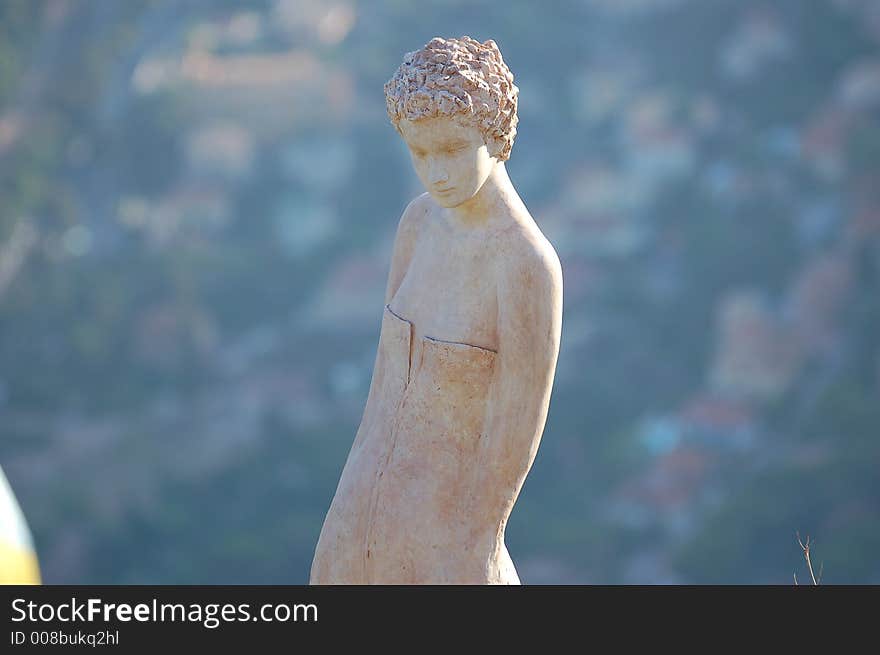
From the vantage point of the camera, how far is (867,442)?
28.3 metres

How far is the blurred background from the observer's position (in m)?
29.8

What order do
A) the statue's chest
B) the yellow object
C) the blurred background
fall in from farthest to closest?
the blurred background
the statue's chest
the yellow object

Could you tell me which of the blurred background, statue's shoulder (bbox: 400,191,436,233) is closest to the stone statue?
statue's shoulder (bbox: 400,191,436,233)

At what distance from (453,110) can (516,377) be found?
732mm

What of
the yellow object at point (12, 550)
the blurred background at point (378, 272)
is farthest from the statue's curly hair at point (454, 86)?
the blurred background at point (378, 272)

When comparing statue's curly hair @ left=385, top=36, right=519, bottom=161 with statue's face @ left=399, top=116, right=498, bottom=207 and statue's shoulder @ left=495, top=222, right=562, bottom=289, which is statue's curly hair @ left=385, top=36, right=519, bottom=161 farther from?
statue's shoulder @ left=495, top=222, right=562, bottom=289

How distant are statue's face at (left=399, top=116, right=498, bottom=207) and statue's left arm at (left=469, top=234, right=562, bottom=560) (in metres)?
0.22

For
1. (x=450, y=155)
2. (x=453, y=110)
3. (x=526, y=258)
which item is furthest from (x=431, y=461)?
(x=453, y=110)

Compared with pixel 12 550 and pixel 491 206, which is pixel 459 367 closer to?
pixel 491 206

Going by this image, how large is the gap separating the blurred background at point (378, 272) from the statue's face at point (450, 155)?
68.6 ft

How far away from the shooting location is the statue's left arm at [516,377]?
5297 mm

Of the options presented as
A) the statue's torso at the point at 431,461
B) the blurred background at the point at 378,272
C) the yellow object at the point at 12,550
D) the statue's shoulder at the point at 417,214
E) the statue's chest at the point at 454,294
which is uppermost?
the blurred background at the point at 378,272

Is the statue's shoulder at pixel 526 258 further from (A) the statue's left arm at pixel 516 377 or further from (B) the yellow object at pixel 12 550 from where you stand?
(B) the yellow object at pixel 12 550

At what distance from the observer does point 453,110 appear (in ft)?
17.3
